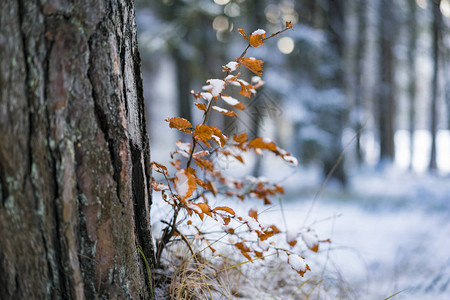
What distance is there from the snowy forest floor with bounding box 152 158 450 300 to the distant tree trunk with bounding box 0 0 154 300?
54 centimetres

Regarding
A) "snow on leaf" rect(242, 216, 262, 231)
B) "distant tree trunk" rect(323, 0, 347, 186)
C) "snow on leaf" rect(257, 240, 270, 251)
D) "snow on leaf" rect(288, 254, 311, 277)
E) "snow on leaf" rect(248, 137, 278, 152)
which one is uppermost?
"distant tree trunk" rect(323, 0, 347, 186)

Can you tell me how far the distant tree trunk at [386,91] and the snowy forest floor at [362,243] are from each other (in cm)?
297

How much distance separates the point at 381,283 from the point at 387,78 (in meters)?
8.91

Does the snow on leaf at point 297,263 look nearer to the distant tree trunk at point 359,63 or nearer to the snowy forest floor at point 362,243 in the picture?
the snowy forest floor at point 362,243

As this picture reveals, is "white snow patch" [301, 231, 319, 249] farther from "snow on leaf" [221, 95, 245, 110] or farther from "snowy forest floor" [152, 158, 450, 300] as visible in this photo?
"snow on leaf" [221, 95, 245, 110]

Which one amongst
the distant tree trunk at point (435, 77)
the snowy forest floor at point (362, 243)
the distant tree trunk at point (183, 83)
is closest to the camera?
the snowy forest floor at point (362, 243)

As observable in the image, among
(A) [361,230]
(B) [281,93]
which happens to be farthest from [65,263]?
(B) [281,93]

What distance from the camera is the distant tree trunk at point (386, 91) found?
9.50m

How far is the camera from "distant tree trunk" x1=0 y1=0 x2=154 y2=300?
0.84 meters

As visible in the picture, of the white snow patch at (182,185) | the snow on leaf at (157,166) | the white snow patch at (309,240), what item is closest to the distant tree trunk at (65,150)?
the white snow patch at (182,185)

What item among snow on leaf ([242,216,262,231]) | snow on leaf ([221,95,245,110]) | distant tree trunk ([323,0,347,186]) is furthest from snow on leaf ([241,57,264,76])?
distant tree trunk ([323,0,347,186])

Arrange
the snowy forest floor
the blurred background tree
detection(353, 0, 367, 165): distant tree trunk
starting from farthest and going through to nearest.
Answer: detection(353, 0, 367, 165): distant tree trunk < the blurred background tree < the snowy forest floor

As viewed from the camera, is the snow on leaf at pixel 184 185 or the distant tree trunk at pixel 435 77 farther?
the distant tree trunk at pixel 435 77

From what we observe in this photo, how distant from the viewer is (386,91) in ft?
32.6
